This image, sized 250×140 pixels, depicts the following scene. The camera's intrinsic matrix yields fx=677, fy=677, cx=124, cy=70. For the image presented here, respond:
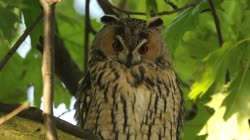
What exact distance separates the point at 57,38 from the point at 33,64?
9.0 inches

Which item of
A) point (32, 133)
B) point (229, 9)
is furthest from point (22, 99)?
point (32, 133)

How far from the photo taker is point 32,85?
13.8ft

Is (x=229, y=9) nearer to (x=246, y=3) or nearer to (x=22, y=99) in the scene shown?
(x=246, y=3)

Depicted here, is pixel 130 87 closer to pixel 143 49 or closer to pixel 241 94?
pixel 143 49

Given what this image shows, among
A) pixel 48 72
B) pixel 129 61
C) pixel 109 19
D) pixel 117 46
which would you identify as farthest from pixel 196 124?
pixel 48 72

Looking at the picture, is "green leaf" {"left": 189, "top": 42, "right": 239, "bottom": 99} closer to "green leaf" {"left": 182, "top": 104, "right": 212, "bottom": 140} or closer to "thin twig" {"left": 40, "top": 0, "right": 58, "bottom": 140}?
"green leaf" {"left": 182, "top": 104, "right": 212, "bottom": 140}

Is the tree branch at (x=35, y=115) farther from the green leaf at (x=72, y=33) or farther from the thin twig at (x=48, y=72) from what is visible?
the green leaf at (x=72, y=33)

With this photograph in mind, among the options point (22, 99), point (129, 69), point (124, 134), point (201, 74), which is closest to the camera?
point (201, 74)

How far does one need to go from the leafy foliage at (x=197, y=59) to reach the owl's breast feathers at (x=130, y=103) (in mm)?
146

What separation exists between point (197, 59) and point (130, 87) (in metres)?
0.53

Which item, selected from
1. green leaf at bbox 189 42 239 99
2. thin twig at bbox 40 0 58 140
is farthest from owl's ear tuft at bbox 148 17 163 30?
thin twig at bbox 40 0 58 140

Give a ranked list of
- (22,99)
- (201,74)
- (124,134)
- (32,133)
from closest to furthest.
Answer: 1. (32,133)
2. (201,74)
3. (124,134)
4. (22,99)

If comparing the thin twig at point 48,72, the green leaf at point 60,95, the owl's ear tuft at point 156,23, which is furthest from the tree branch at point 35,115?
the green leaf at point 60,95

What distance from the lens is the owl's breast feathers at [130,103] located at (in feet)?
11.3
